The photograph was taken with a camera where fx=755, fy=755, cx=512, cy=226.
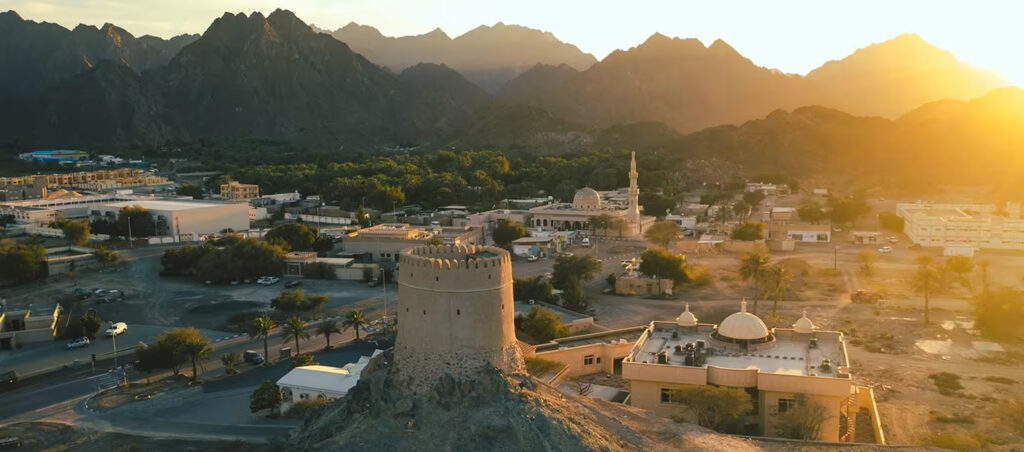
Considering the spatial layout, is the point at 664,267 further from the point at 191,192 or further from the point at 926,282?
the point at 191,192

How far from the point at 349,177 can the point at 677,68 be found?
13024 centimetres

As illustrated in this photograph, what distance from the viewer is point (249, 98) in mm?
163875

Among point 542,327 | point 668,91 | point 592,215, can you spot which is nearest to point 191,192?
point 592,215

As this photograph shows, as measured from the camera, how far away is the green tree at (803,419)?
18.8 meters

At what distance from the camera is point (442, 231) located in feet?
182

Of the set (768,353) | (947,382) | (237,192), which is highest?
(237,192)

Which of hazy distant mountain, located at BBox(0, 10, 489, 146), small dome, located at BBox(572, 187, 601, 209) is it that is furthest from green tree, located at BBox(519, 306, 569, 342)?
hazy distant mountain, located at BBox(0, 10, 489, 146)

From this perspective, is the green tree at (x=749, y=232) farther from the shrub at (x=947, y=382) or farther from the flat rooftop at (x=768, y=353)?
the flat rooftop at (x=768, y=353)

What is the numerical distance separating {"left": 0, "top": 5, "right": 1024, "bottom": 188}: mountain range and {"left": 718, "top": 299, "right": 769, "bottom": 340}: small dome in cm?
9006

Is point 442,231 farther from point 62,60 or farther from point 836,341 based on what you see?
point 62,60

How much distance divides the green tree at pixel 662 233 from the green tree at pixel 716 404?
3390 cm

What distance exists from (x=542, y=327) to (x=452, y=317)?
14254mm

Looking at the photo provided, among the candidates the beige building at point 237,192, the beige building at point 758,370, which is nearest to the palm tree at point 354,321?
the beige building at point 758,370

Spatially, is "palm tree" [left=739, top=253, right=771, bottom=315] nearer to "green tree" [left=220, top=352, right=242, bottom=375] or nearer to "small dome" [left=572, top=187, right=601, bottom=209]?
"green tree" [left=220, top=352, right=242, bottom=375]
